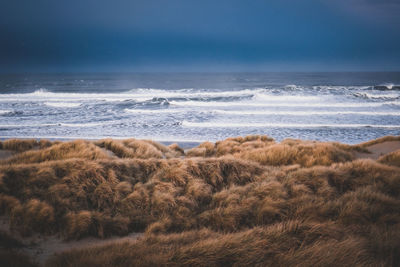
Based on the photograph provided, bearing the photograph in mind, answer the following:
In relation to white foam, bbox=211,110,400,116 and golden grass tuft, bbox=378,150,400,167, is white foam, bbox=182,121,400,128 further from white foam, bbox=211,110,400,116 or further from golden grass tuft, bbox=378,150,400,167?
golden grass tuft, bbox=378,150,400,167

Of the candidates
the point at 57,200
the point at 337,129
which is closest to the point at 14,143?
the point at 57,200

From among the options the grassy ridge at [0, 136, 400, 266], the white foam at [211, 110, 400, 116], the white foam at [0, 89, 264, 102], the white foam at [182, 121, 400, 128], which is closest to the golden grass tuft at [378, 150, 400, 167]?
the grassy ridge at [0, 136, 400, 266]

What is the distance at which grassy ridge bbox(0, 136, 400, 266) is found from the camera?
2719mm

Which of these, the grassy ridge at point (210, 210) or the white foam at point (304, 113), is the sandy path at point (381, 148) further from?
the white foam at point (304, 113)

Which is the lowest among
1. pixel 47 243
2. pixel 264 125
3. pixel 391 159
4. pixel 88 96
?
pixel 47 243

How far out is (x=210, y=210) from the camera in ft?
13.4

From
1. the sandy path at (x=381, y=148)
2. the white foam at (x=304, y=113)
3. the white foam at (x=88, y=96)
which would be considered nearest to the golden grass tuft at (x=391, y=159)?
the sandy path at (x=381, y=148)

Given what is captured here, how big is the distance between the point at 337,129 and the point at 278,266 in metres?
18.2

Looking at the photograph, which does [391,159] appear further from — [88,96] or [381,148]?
[88,96]

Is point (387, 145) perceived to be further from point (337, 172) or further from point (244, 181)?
point (244, 181)

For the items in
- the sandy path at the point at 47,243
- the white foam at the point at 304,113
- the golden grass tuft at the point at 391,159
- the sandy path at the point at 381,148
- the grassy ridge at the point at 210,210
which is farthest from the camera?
the white foam at the point at 304,113

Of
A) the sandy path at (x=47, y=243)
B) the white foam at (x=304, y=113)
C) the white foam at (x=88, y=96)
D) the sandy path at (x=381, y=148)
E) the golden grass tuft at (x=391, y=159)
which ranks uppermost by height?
the white foam at (x=88, y=96)

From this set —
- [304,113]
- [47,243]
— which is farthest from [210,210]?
[304,113]

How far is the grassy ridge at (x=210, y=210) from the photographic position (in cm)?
272
